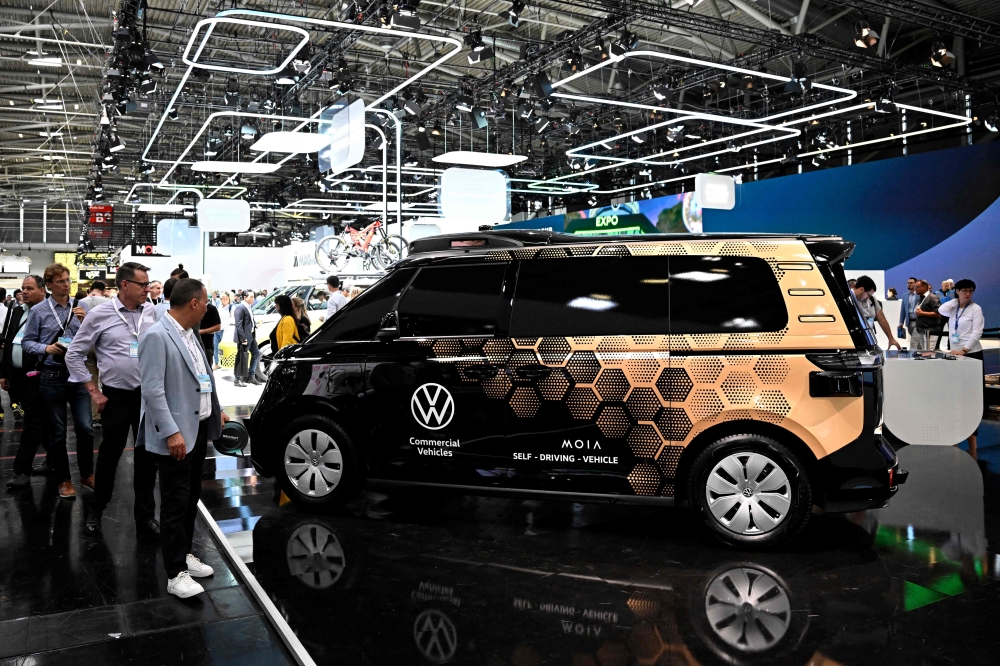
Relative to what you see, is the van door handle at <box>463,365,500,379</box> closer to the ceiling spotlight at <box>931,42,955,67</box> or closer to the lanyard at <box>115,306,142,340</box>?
the lanyard at <box>115,306,142,340</box>

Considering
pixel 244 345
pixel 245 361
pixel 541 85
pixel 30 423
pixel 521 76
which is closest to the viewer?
pixel 30 423

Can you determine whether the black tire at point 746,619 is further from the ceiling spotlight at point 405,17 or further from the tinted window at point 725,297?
the ceiling spotlight at point 405,17

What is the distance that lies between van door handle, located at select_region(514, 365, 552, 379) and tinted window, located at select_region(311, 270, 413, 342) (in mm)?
966

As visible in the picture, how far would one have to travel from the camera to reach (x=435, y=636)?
3.40 metres

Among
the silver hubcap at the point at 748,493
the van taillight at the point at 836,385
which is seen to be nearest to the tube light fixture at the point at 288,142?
the silver hubcap at the point at 748,493

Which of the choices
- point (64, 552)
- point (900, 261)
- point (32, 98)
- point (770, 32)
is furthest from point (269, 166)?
point (64, 552)

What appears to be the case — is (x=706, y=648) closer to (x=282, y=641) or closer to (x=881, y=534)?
(x=282, y=641)

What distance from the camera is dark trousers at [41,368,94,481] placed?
579 cm

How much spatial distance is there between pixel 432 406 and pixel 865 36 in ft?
38.0

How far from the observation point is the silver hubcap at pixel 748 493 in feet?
14.2

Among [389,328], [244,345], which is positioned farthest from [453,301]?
[244,345]

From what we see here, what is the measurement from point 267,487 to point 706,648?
3.71m

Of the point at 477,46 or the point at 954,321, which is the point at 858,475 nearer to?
the point at 954,321

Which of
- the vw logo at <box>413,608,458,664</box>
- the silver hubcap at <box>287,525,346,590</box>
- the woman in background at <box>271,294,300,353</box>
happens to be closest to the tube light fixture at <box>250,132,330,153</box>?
the woman in background at <box>271,294,300,353</box>
